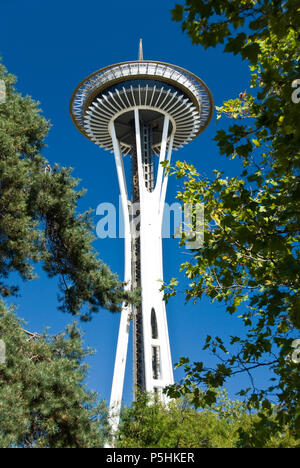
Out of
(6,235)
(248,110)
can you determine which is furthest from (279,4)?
(6,235)

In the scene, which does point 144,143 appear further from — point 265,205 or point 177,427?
point 265,205

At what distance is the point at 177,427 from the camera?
21.6m

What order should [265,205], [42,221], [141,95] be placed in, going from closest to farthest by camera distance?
1. [265,205]
2. [42,221]
3. [141,95]

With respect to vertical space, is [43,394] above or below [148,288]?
below

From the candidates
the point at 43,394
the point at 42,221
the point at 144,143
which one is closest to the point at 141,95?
the point at 144,143

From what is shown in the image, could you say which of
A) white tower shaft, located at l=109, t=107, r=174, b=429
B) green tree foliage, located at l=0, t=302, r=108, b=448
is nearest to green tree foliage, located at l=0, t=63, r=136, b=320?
green tree foliage, located at l=0, t=302, r=108, b=448

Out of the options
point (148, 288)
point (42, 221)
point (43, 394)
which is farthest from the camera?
point (148, 288)

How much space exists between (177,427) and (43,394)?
14.2m

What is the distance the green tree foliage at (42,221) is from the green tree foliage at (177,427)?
885cm

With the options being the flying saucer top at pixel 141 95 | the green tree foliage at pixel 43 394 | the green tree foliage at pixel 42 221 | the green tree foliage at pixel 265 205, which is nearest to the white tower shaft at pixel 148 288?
the flying saucer top at pixel 141 95

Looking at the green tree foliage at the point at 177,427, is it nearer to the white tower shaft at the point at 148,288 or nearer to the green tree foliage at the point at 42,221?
the white tower shaft at the point at 148,288

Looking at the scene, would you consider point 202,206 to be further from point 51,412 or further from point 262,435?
point 51,412

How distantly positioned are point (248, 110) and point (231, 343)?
366 cm

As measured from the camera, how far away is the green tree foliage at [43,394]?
8180mm
